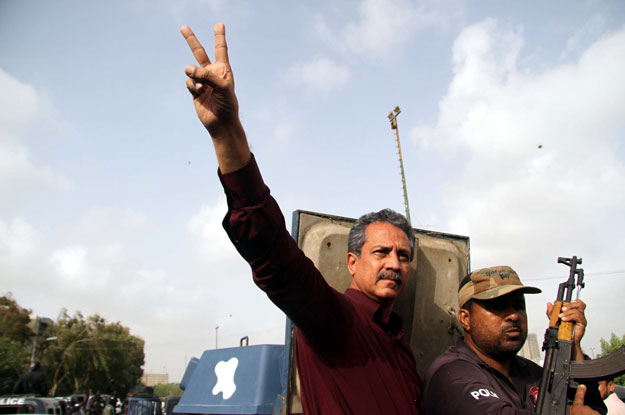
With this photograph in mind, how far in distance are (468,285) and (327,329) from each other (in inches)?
57.2

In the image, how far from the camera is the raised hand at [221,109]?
1.35m

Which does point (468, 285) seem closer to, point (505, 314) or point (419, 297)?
point (505, 314)

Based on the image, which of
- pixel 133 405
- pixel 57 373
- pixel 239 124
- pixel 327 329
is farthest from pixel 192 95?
pixel 57 373

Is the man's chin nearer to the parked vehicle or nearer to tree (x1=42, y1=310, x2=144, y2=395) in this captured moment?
the parked vehicle

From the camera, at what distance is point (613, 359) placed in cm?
245

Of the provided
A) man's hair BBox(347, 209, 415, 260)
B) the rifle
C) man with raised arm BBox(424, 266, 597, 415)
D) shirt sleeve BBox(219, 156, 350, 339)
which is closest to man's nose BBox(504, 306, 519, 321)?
man with raised arm BBox(424, 266, 597, 415)

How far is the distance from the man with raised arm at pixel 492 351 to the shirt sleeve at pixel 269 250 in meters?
0.93

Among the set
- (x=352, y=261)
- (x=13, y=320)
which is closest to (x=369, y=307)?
(x=352, y=261)

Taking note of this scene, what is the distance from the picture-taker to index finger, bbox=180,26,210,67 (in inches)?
55.7

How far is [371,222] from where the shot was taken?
7.95ft

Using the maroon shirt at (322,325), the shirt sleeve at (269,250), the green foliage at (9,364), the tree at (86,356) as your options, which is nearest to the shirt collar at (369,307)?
the maroon shirt at (322,325)

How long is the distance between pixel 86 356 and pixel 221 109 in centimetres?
4376

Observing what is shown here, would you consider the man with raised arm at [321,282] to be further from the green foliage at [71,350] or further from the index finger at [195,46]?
the green foliage at [71,350]

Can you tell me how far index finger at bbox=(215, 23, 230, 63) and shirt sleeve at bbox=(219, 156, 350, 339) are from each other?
0.32 m
